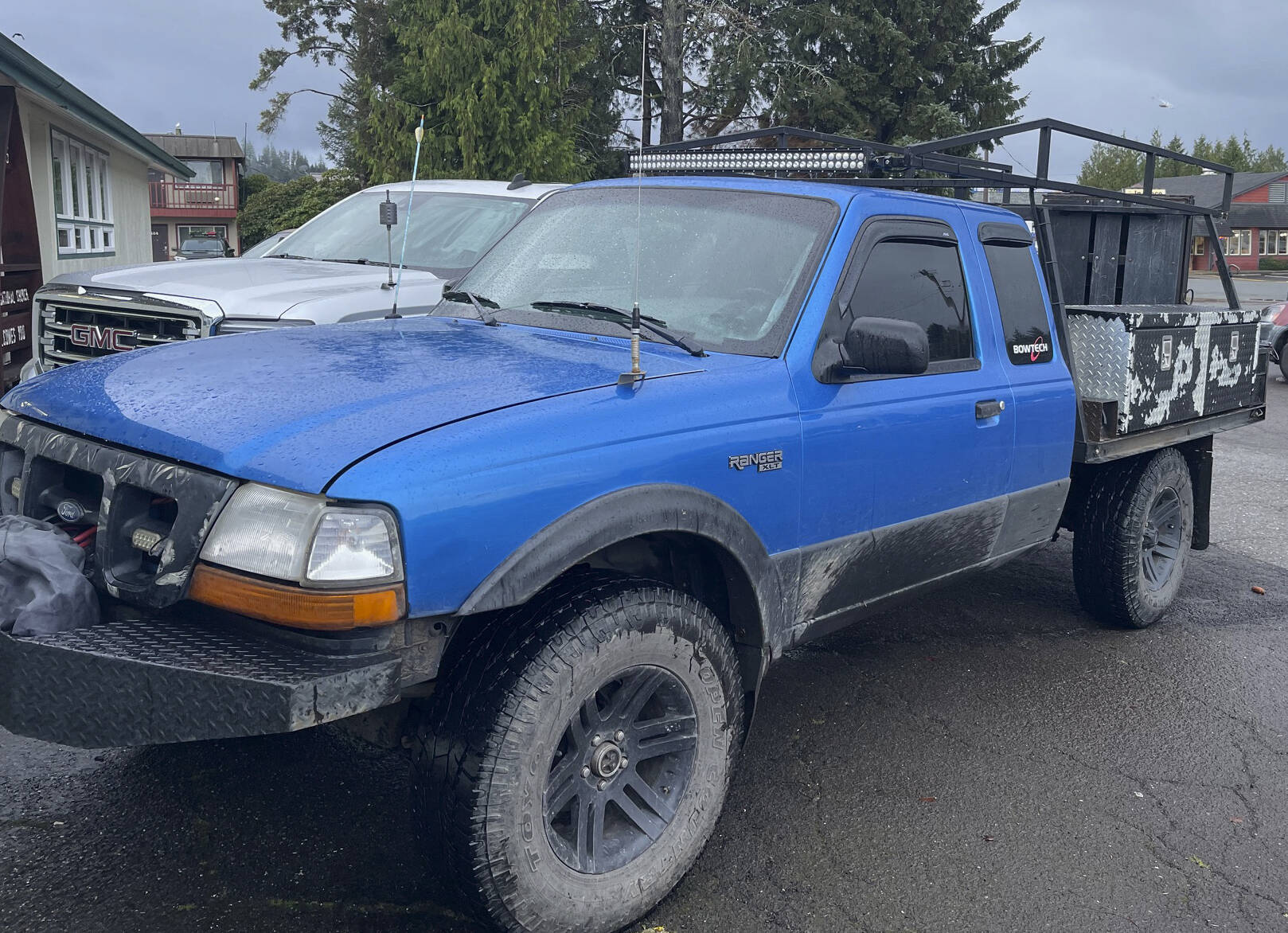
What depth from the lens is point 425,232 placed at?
7.65 metres

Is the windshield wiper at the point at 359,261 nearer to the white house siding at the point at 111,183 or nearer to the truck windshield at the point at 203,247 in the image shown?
the truck windshield at the point at 203,247

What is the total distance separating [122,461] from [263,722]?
80cm

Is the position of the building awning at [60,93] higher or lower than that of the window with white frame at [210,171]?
lower

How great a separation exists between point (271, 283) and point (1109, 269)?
14.9 feet

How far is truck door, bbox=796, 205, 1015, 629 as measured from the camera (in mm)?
3545

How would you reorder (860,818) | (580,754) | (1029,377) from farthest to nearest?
(1029,377) < (860,818) < (580,754)

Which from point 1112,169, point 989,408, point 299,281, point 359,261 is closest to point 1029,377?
point 989,408

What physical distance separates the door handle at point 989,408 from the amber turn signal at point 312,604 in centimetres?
240

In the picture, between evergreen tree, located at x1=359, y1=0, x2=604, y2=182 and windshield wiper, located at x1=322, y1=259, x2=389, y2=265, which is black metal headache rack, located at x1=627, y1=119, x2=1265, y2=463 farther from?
evergreen tree, located at x1=359, y1=0, x2=604, y2=182

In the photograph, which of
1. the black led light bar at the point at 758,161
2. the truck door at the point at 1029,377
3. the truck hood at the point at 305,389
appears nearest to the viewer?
the truck hood at the point at 305,389

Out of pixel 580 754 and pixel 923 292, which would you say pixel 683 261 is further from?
pixel 580 754

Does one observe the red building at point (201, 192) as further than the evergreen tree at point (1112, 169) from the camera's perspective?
No

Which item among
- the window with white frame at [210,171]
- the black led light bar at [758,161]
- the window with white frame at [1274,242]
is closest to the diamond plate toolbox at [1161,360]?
the black led light bar at [758,161]

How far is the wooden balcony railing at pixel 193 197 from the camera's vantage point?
163 feet
